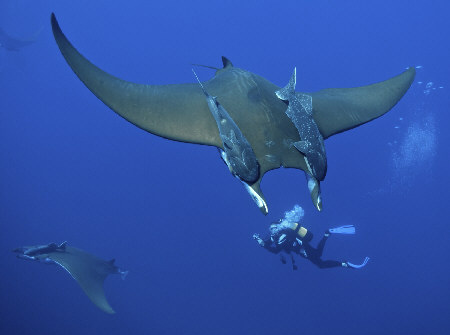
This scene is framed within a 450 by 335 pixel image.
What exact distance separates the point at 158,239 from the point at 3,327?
1119 cm

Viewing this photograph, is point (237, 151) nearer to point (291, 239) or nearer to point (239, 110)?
point (239, 110)

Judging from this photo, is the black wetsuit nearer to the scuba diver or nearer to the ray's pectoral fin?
the scuba diver

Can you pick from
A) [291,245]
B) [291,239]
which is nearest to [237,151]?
[291,239]

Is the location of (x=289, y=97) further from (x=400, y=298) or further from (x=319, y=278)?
(x=400, y=298)

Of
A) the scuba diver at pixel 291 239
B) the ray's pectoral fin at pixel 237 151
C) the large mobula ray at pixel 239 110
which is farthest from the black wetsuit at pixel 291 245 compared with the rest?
the ray's pectoral fin at pixel 237 151

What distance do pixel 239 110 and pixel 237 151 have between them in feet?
2.64

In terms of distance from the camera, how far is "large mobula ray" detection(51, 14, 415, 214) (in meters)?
3.09

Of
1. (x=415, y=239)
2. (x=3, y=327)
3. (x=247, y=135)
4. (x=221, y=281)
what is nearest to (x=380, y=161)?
(x=415, y=239)

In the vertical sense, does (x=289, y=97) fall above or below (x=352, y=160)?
below

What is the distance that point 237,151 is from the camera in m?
2.95

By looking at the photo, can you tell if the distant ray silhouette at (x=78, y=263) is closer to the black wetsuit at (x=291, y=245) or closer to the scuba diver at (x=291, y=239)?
the scuba diver at (x=291, y=239)

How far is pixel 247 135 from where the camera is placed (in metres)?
3.34

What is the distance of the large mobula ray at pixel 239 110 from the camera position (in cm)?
309

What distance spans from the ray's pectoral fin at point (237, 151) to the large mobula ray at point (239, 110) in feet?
0.16
